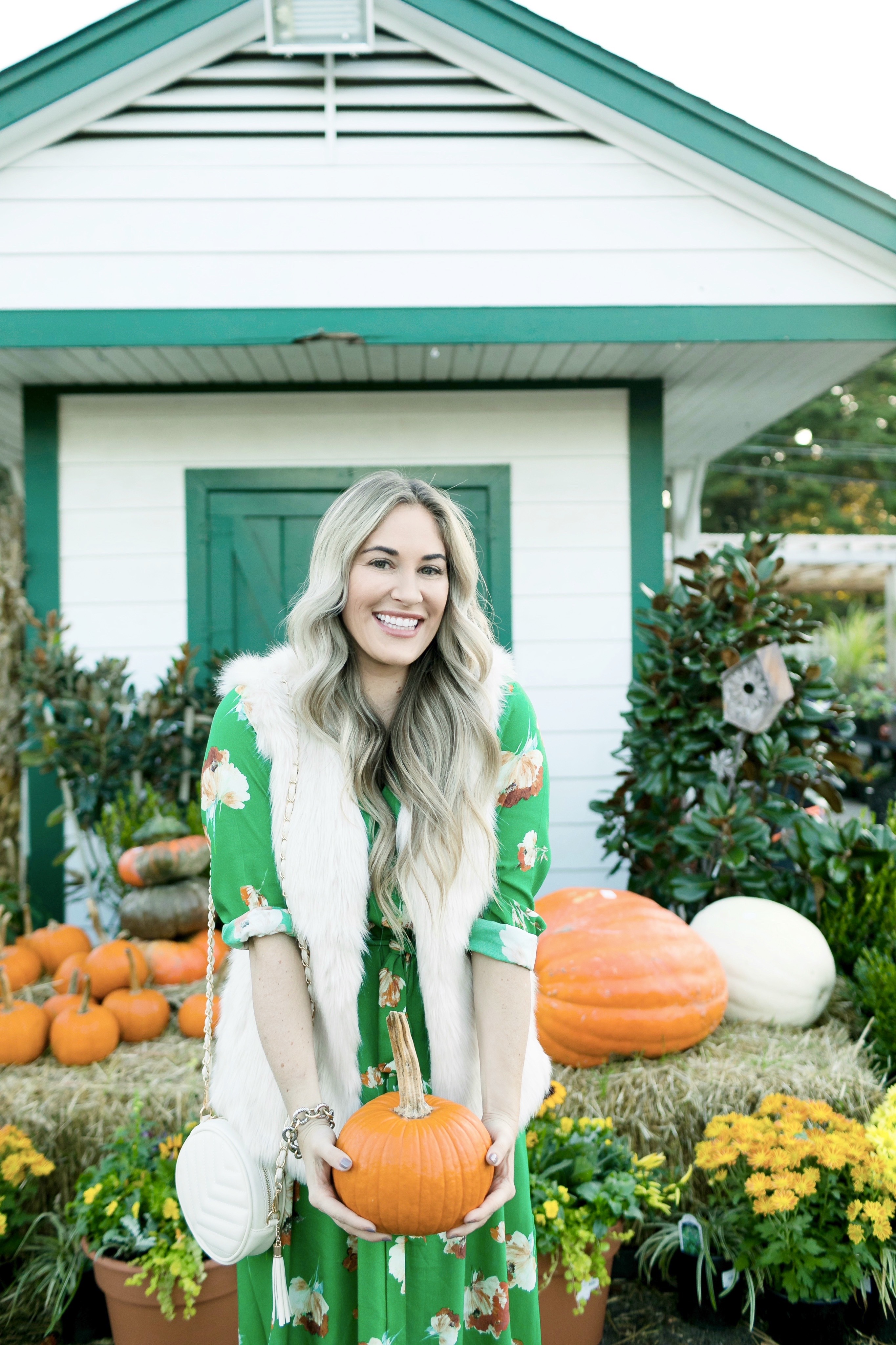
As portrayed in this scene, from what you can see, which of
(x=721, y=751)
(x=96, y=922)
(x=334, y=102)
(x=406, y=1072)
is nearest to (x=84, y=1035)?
(x=96, y=922)

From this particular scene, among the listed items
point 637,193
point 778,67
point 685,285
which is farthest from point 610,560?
point 778,67

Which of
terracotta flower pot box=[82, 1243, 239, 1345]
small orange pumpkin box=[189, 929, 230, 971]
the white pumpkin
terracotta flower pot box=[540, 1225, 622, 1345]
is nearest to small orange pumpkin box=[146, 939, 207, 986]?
small orange pumpkin box=[189, 929, 230, 971]

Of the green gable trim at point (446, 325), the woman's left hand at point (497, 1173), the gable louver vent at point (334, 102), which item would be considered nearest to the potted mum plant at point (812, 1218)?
the woman's left hand at point (497, 1173)

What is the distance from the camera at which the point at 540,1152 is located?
2160mm

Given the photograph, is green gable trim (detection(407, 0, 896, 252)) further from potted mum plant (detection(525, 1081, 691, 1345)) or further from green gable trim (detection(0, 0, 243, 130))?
potted mum plant (detection(525, 1081, 691, 1345))

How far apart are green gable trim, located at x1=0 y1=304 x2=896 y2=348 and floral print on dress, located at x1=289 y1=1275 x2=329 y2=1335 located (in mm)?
3212

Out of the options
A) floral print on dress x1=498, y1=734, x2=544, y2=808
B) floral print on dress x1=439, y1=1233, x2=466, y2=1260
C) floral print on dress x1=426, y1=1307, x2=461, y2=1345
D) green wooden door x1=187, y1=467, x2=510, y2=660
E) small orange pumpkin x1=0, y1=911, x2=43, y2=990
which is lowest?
small orange pumpkin x1=0, y1=911, x2=43, y2=990

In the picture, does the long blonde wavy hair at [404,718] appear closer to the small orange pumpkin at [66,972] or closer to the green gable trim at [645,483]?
the small orange pumpkin at [66,972]

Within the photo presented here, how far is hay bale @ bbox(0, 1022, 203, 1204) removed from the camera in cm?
246

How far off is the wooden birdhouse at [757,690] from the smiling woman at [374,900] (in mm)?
2053

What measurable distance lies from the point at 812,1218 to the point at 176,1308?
4.81 feet

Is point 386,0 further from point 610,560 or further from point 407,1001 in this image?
point 407,1001

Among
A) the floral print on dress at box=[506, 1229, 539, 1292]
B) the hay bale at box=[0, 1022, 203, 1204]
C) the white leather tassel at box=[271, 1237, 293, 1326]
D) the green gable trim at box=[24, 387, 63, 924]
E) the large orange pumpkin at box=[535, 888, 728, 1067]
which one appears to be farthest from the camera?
the green gable trim at box=[24, 387, 63, 924]

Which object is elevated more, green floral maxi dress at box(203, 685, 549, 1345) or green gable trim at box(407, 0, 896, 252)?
green gable trim at box(407, 0, 896, 252)
